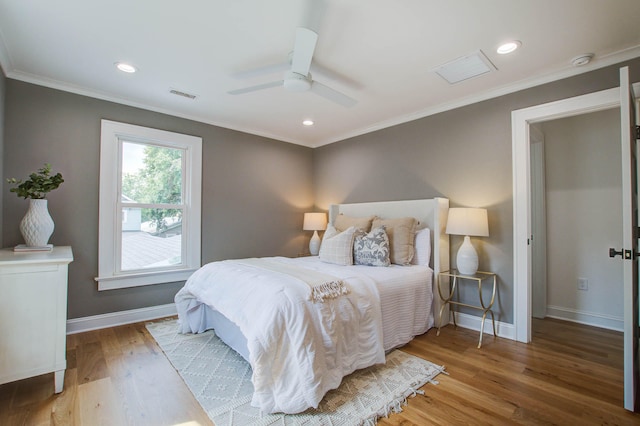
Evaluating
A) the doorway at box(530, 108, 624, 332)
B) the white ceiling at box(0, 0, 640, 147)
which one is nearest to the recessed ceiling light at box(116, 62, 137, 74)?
the white ceiling at box(0, 0, 640, 147)

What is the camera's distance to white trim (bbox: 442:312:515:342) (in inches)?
110

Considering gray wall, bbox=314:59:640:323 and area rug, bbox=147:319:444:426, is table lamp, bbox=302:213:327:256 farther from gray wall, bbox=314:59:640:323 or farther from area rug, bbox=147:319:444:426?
area rug, bbox=147:319:444:426

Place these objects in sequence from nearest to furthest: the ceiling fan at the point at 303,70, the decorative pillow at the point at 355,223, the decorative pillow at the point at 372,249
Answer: the ceiling fan at the point at 303,70
the decorative pillow at the point at 372,249
the decorative pillow at the point at 355,223

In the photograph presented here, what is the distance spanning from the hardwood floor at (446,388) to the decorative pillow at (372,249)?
0.82m

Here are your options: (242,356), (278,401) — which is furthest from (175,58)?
(278,401)

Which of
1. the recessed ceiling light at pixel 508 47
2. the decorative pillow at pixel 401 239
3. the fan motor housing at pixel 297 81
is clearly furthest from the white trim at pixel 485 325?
the fan motor housing at pixel 297 81

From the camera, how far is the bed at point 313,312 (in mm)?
1671

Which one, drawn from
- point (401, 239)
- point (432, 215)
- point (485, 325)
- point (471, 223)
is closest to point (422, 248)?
point (401, 239)

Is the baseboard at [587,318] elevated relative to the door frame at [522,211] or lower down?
lower down

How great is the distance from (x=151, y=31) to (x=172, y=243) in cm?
236

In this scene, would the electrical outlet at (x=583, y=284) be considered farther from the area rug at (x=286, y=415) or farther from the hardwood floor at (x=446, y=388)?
the area rug at (x=286, y=415)

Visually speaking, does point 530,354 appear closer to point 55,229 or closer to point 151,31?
point 151,31

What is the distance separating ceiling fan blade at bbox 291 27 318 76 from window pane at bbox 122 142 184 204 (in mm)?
2288

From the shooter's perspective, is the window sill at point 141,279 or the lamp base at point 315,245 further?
the lamp base at point 315,245
